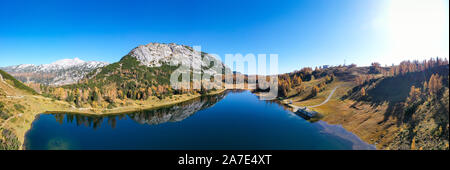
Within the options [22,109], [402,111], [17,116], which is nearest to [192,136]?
[17,116]

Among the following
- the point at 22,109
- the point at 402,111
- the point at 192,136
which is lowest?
the point at 192,136

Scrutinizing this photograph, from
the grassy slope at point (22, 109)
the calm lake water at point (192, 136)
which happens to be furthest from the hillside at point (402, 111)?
the grassy slope at point (22, 109)

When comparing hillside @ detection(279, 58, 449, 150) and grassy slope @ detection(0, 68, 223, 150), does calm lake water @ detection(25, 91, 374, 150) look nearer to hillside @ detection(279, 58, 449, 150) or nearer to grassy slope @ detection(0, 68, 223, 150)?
grassy slope @ detection(0, 68, 223, 150)

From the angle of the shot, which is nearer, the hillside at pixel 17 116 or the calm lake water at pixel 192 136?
the hillside at pixel 17 116

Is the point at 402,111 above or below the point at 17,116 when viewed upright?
above

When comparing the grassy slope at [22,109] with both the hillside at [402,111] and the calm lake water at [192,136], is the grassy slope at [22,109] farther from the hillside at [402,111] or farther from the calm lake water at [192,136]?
the hillside at [402,111]

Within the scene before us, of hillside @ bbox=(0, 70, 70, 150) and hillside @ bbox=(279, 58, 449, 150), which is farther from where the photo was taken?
hillside @ bbox=(0, 70, 70, 150)

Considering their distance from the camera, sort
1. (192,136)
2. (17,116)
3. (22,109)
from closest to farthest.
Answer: (192,136), (17,116), (22,109)

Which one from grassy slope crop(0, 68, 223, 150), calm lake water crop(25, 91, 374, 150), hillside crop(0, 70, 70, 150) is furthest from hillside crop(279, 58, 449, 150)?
grassy slope crop(0, 68, 223, 150)

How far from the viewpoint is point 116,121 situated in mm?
68625

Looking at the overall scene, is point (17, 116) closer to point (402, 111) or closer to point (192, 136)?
point (192, 136)
